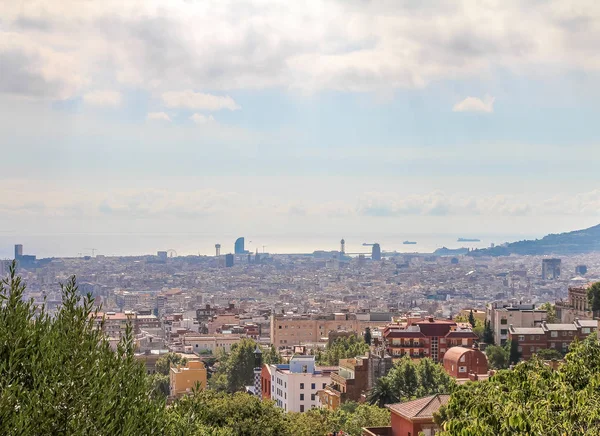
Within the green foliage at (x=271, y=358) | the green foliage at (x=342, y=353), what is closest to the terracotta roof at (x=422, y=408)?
the green foliage at (x=342, y=353)

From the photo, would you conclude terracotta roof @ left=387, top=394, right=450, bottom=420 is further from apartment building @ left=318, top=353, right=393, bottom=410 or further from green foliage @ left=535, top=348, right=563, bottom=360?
green foliage @ left=535, top=348, right=563, bottom=360

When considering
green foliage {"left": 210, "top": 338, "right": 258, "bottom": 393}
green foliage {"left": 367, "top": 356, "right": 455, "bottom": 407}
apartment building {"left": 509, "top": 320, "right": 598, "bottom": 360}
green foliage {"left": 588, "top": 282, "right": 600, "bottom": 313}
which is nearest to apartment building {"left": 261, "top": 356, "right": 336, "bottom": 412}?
green foliage {"left": 367, "top": 356, "right": 455, "bottom": 407}

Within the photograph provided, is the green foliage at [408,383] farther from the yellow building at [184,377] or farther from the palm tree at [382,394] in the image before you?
the yellow building at [184,377]

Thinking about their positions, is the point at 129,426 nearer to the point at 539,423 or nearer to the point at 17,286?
the point at 17,286

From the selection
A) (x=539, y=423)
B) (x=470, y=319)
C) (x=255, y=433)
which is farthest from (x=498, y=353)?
(x=539, y=423)

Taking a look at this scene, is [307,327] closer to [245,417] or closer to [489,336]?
[489,336]
